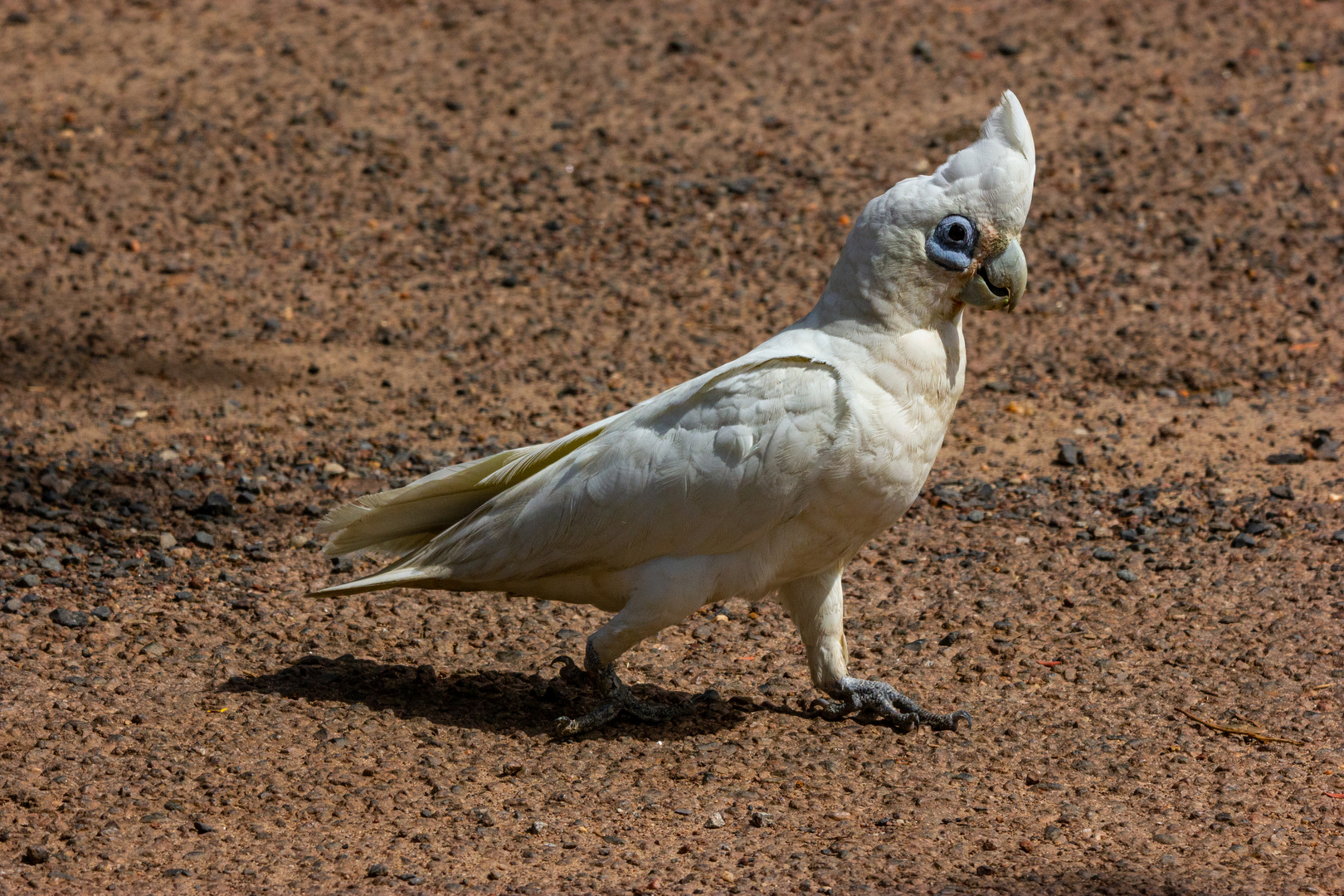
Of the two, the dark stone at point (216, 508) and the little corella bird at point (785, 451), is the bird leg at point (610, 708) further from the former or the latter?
the dark stone at point (216, 508)

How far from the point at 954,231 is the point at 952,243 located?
0.04 metres

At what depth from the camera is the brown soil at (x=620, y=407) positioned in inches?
148

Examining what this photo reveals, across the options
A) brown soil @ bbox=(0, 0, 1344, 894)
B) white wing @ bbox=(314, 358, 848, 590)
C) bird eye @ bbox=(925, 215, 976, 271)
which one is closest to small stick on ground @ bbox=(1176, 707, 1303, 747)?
brown soil @ bbox=(0, 0, 1344, 894)

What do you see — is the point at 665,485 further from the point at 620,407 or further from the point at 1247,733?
the point at 620,407

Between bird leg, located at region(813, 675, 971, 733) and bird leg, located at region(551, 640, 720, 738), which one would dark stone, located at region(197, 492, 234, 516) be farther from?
bird leg, located at region(813, 675, 971, 733)

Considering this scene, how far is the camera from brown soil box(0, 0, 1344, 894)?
148 inches

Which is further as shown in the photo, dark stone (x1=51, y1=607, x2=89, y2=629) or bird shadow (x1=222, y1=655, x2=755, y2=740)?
dark stone (x1=51, y1=607, x2=89, y2=629)

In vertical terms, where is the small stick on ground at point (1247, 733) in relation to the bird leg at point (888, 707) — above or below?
above

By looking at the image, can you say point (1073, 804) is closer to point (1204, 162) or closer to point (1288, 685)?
point (1288, 685)

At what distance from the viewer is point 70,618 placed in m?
4.73

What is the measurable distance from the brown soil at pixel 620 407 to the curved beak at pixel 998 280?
1.46 metres

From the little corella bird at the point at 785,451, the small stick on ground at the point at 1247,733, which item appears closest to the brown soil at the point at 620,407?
the small stick on ground at the point at 1247,733

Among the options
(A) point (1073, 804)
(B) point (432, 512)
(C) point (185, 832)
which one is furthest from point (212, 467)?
(A) point (1073, 804)

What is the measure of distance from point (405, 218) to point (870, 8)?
4222mm
